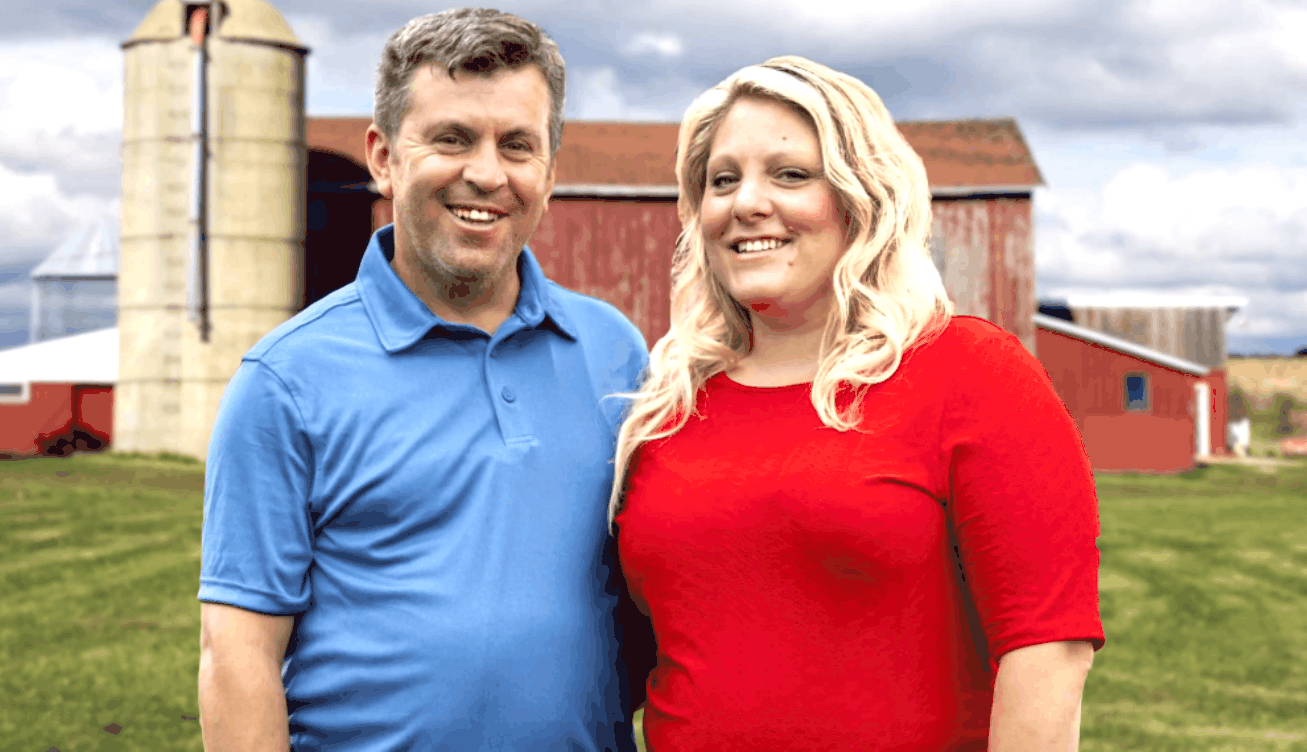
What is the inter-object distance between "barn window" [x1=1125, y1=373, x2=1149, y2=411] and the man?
2805 centimetres

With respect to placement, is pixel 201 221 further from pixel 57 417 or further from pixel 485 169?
pixel 485 169

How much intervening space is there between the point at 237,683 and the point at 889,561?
133 centimetres

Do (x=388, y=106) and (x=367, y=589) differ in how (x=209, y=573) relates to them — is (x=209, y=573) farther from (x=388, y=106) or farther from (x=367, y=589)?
(x=388, y=106)

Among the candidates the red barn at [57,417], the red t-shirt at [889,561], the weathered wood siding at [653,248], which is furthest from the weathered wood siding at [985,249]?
the red t-shirt at [889,561]

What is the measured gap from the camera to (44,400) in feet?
82.1

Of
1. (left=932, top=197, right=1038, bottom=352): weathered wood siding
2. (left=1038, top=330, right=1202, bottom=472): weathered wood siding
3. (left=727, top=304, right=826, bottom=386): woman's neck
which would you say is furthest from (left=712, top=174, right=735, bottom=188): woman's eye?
(left=1038, top=330, right=1202, bottom=472): weathered wood siding

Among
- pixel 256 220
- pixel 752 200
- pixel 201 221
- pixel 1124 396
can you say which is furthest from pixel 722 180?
pixel 1124 396

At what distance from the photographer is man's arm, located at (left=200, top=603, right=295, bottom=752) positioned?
7.38 feet

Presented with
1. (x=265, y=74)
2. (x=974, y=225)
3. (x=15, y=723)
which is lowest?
(x=15, y=723)

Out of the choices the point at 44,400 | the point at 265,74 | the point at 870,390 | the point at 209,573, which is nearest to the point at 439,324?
the point at 209,573

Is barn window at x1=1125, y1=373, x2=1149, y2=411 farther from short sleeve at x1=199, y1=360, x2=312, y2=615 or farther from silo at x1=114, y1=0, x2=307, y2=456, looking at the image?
short sleeve at x1=199, y1=360, x2=312, y2=615

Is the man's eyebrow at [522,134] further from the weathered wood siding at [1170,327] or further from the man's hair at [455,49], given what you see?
the weathered wood siding at [1170,327]

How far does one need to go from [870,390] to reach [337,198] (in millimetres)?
22548

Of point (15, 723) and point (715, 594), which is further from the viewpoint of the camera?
point (15, 723)
